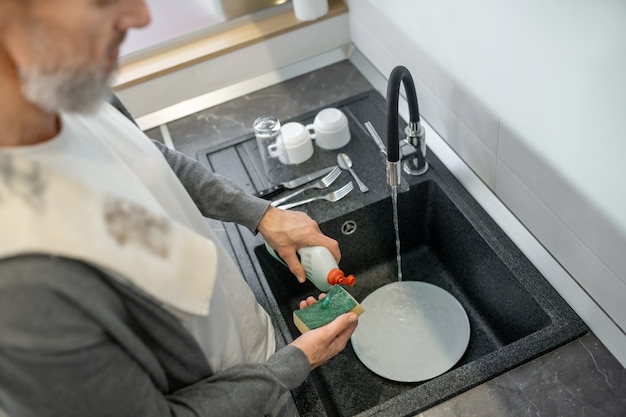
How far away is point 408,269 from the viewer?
146 cm

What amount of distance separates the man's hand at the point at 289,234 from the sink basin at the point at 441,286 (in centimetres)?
16

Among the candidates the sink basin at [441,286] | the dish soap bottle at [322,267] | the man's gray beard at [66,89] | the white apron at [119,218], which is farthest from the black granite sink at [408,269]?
the man's gray beard at [66,89]

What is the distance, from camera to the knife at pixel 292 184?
1.36 m

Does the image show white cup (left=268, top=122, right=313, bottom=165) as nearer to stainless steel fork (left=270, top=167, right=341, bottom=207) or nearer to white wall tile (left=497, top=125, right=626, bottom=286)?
stainless steel fork (left=270, top=167, right=341, bottom=207)

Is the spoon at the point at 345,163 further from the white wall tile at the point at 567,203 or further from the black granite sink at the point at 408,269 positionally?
the white wall tile at the point at 567,203

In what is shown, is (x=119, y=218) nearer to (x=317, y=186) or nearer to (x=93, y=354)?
(x=93, y=354)

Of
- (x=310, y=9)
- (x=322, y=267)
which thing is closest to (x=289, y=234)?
(x=322, y=267)

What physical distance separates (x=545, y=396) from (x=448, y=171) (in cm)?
56

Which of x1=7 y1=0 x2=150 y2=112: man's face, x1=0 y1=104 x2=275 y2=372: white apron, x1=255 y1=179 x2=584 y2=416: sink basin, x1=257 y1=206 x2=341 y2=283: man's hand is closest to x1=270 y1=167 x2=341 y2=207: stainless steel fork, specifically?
x1=255 y1=179 x2=584 y2=416: sink basin

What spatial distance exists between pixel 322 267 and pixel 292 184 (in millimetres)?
334

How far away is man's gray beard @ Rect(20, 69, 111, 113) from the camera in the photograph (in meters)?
0.59

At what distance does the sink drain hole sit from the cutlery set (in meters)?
0.06

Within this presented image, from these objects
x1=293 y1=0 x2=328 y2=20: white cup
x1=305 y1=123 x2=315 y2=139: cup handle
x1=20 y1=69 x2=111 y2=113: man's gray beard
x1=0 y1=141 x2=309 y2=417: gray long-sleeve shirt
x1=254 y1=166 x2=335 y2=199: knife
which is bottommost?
x1=254 y1=166 x2=335 y2=199: knife

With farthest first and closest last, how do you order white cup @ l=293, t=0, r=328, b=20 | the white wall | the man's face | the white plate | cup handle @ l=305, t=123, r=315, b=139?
1. white cup @ l=293, t=0, r=328, b=20
2. cup handle @ l=305, t=123, r=315, b=139
3. the white plate
4. the white wall
5. the man's face
